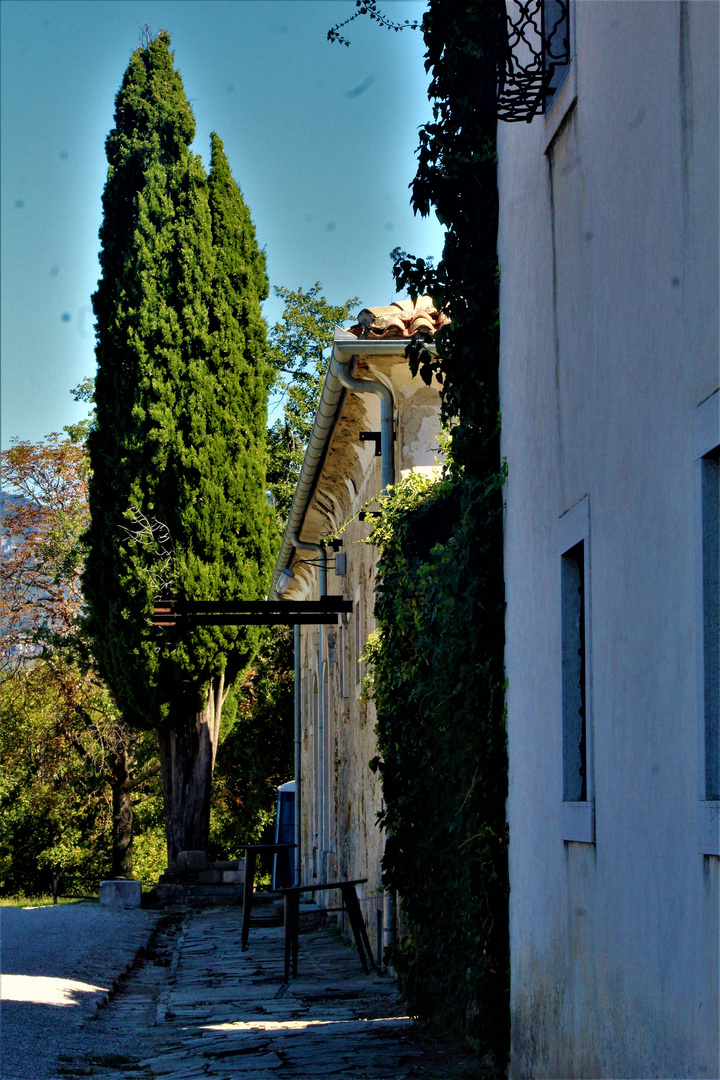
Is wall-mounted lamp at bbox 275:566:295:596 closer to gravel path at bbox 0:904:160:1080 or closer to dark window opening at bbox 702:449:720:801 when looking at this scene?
gravel path at bbox 0:904:160:1080

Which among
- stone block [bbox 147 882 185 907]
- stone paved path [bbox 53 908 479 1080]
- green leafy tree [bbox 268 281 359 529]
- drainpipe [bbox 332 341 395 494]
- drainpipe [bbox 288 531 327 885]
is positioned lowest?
stone block [bbox 147 882 185 907]

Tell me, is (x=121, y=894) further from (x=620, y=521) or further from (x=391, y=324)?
(x=620, y=521)

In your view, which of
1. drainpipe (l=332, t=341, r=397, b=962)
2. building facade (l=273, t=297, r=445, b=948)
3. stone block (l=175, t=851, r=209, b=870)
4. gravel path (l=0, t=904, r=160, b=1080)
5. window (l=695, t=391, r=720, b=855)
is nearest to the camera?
window (l=695, t=391, r=720, b=855)

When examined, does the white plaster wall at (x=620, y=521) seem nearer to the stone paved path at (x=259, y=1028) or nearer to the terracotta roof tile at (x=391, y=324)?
the stone paved path at (x=259, y=1028)

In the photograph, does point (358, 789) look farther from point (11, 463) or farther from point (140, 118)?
point (11, 463)

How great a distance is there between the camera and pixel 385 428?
10.5 meters

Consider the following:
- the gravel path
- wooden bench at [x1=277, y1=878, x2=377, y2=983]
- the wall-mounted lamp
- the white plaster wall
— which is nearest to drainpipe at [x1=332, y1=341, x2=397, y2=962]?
wooden bench at [x1=277, y1=878, x2=377, y2=983]

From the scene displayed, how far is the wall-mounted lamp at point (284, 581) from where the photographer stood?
19.6 m

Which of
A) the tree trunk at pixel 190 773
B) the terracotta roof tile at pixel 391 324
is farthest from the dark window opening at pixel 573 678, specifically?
the tree trunk at pixel 190 773

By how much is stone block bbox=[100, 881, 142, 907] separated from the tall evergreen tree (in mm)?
2478

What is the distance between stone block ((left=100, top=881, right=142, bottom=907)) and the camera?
20297 millimetres

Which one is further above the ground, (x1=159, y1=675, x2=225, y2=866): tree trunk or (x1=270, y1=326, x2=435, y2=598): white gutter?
(x1=270, y1=326, x2=435, y2=598): white gutter

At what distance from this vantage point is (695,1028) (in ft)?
10.9

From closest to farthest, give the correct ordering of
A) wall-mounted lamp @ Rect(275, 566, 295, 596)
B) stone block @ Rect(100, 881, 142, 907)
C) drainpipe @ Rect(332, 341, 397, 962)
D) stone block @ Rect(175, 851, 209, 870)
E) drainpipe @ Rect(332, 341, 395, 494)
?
drainpipe @ Rect(332, 341, 397, 962), drainpipe @ Rect(332, 341, 395, 494), wall-mounted lamp @ Rect(275, 566, 295, 596), stone block @ Rect(100, 881, 142, 907), stone block @ Rect(175, 851, 209, 870)
